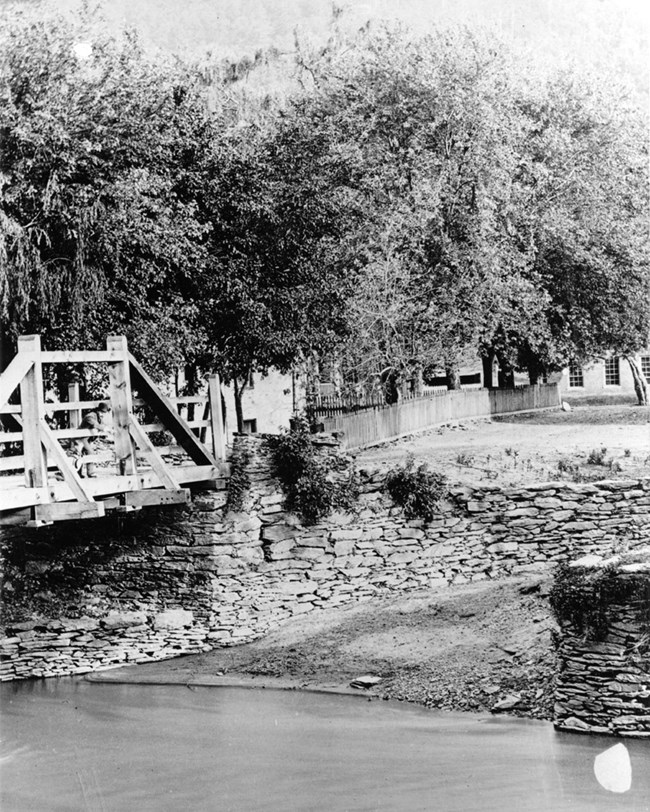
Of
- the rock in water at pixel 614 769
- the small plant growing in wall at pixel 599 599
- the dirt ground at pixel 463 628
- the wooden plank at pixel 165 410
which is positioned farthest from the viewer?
the wooden plank at pixel 165 410

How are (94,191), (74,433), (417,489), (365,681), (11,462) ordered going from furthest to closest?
1. (417,489)
2. (94,191)
3. (365,681)
4. (74,433)
5. (11,462)

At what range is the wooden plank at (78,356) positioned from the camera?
876cm

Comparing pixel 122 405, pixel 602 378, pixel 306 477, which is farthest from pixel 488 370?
pixel 122 405

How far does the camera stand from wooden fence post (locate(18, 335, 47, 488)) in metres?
8.19

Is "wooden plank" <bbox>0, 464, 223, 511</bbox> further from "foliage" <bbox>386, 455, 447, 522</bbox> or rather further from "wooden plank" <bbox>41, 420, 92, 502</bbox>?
"foliage" <bbox>386, 455, 447, 522</bbox>

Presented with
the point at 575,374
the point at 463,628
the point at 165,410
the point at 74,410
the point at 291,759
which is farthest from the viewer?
the point at 575,374

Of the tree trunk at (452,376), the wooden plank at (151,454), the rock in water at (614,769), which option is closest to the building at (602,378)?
the tree trunk at (452,376)

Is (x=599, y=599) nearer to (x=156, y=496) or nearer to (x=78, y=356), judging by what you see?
(x=156, y=496)

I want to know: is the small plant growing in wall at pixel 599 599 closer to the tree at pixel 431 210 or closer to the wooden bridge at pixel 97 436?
the tree at pixel 431 210

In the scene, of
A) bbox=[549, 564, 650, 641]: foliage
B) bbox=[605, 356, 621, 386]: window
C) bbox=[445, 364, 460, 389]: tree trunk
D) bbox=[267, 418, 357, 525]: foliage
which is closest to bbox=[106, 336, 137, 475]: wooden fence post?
bbox=[267, 418, 357, 525]: foliage

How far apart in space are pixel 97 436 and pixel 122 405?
17.4 inches

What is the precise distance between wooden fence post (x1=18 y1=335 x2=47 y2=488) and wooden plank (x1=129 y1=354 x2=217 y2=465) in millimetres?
1353

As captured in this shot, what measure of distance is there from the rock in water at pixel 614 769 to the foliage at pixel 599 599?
3.02 ft

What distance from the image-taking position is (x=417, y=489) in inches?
424
